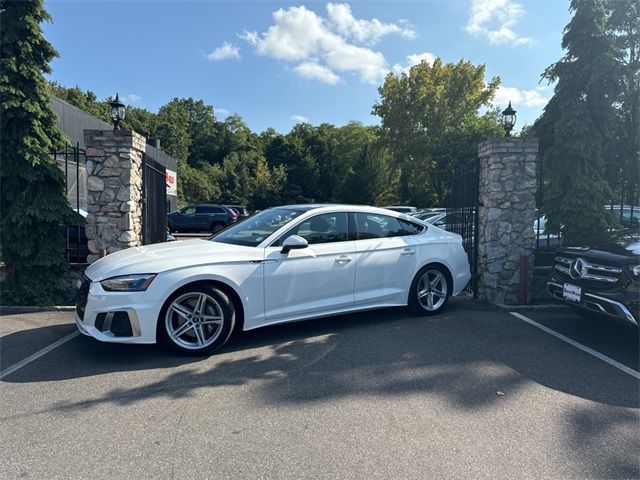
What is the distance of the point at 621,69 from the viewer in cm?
736

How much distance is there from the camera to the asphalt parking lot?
9.19 ft

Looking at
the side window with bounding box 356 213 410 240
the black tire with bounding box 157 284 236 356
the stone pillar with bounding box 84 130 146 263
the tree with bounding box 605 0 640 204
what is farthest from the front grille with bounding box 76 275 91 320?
the tree with bounding box 605 0 640 204

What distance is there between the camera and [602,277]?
4.92m

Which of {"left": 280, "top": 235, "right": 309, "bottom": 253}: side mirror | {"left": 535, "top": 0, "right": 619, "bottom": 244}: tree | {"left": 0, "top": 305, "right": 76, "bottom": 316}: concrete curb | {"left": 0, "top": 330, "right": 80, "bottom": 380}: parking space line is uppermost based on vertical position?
{"left": 535, "top": 0, "right": 619, "bottom": 244}: tree

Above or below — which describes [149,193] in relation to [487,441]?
above

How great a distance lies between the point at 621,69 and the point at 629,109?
970 millimetres

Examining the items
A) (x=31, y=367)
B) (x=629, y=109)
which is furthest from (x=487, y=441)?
(x=629, y=109)

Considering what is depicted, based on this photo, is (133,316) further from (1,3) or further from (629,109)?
(629,109)

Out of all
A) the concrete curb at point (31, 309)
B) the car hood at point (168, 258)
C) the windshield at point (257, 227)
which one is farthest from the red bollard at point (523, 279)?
the concrete curb at point (31, 309)

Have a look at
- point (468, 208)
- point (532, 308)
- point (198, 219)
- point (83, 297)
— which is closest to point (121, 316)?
point (83, 297)

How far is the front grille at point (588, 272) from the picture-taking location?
4.80 m

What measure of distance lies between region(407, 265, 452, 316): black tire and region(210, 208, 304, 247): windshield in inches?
73.7

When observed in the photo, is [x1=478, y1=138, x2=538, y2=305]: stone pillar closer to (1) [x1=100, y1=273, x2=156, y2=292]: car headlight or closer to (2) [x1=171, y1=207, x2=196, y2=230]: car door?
(1) [x1=100, y1=273, x2=156, y2=292]: car headlight

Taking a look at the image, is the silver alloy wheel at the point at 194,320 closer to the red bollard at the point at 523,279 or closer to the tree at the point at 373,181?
the red bollard at the point at 523,279
